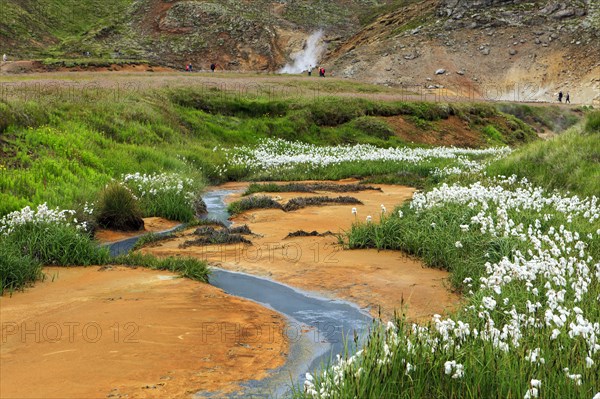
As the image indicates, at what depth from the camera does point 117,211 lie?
1315 cm

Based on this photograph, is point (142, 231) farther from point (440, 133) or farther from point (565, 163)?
point (440, 133)

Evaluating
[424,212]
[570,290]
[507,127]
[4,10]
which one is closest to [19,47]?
[4,10]

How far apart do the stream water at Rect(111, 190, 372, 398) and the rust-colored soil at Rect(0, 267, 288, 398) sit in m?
0.14

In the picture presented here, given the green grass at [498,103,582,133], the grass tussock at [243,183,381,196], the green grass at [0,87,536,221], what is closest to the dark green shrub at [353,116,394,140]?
the green grass at [0,87,536,221]

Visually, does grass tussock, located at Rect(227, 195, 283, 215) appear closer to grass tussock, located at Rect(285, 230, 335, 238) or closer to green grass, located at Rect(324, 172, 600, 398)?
grass tussock, located at Rect(285, 230, 335, 238)

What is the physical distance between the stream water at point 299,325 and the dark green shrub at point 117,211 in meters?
3.82

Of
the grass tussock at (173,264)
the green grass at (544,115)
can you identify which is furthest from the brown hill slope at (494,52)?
the grass tussock at (173,264)

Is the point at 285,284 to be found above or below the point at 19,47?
below

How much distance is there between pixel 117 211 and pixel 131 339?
692 centimetres

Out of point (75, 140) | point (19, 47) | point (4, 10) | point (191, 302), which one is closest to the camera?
point (191, 302)

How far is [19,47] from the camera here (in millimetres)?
77812

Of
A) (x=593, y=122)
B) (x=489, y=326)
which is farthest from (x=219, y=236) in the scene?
(x=593, y=122)

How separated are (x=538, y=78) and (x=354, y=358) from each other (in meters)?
73.8

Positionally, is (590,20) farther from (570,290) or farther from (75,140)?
(570,290)
